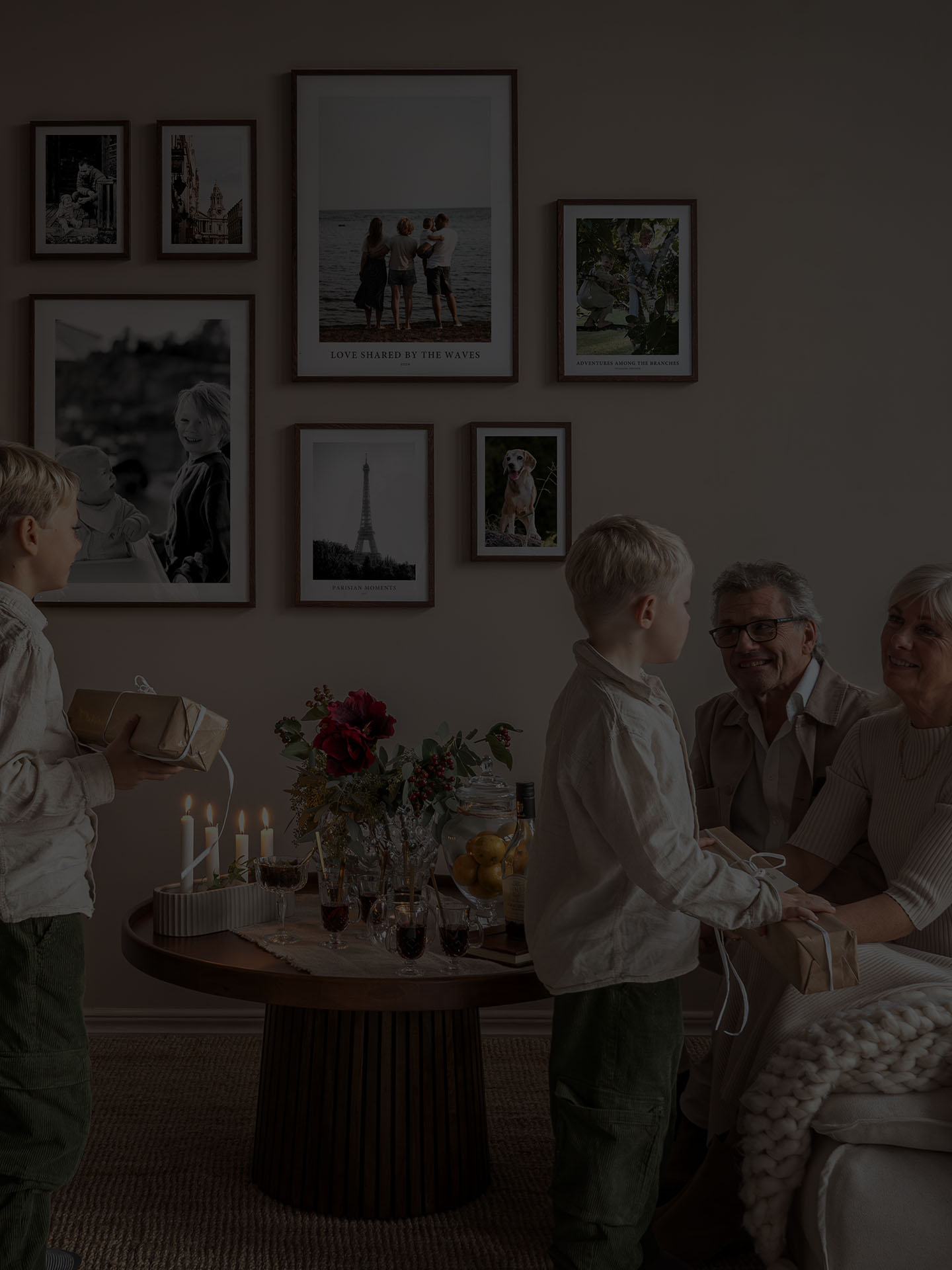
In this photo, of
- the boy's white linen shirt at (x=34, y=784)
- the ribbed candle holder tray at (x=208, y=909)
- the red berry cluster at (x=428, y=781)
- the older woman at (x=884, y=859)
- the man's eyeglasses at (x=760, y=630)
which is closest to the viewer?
the boy's white linen shirt at (x=34, y=784)

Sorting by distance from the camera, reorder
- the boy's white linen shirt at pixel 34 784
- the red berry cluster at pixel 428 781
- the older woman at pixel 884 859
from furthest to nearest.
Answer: the red berry cluster at pixel 428 781 → the older woman at pixel 884 859 → the boy's white linen shirt at pixel 34 784

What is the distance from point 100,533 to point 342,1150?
6.25ft

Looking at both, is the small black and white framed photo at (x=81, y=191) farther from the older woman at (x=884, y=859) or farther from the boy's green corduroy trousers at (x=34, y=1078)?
the older woman at (x=884, y=859)

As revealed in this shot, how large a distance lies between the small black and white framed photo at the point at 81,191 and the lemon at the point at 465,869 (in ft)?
6.97

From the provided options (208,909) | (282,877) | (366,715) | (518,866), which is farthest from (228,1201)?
(366,715)

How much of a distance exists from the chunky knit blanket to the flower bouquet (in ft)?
2.63

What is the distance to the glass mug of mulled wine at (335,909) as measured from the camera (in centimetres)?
199

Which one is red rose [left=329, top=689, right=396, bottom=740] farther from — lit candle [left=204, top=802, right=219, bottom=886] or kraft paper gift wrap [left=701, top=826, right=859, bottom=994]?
kraft paper gift wrap [left=701, top=826, right=859, bottom=994]

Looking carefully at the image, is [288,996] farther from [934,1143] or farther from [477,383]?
[477,383]

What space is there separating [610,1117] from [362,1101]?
593 mm

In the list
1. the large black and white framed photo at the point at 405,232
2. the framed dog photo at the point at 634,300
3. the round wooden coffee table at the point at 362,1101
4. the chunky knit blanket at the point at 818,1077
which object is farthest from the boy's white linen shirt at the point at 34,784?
the framed dog photo at the point at 634,300

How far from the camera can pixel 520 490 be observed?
307 cm

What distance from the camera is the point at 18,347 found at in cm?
310

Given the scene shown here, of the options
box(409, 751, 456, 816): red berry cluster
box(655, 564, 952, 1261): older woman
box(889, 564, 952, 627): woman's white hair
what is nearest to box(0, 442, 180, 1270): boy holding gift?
box(409, 751, 456, 816): red berry cluster
